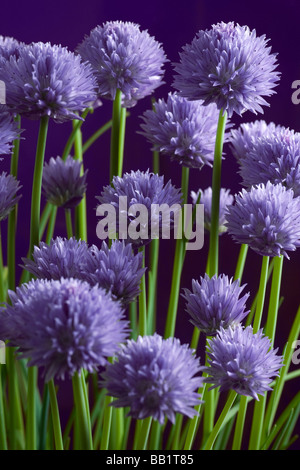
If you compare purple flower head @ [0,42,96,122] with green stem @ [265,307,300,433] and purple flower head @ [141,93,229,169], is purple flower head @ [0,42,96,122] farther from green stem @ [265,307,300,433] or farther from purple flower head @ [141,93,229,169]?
green stem @ [265,307,300,433]

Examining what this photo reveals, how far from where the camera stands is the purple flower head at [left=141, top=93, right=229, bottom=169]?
413 millimetres

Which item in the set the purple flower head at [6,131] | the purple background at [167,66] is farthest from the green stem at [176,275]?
the purple background at [167,66]

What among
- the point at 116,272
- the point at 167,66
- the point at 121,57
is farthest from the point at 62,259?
the point at 167,66

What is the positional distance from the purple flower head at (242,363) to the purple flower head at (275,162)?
0.37 feet

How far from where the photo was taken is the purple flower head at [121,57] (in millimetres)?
396

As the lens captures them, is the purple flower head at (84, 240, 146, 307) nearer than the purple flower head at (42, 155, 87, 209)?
Yes

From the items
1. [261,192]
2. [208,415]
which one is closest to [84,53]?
[261,192]

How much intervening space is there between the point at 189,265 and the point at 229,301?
495mm

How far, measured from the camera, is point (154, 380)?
0.86 ft

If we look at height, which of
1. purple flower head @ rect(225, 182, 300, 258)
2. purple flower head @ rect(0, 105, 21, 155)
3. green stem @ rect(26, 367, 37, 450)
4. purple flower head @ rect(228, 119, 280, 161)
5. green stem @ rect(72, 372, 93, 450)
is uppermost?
purple flower head @ rect(228, 119, 280, 161)

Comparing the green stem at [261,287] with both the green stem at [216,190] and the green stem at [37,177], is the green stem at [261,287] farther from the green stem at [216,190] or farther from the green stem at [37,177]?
the green stem at [37,177]

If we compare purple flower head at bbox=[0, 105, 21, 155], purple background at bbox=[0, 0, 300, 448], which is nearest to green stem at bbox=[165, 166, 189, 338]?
purple flower head at bbox=[0, 105, 21, 155]

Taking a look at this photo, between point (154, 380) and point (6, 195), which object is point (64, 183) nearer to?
point (6, 195)

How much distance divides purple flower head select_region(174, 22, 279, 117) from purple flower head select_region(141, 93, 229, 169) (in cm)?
4
